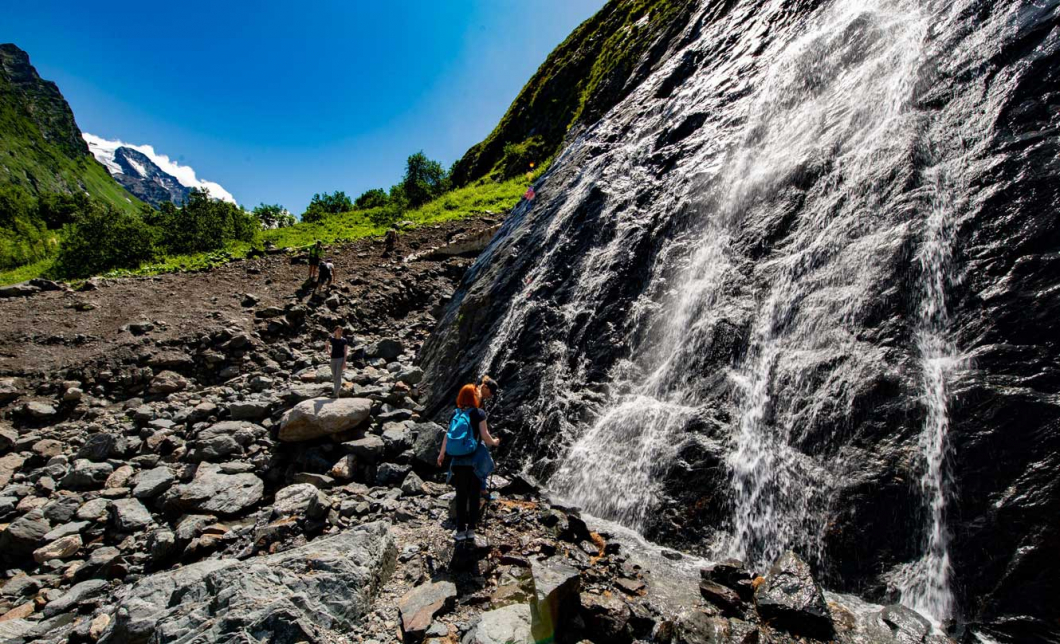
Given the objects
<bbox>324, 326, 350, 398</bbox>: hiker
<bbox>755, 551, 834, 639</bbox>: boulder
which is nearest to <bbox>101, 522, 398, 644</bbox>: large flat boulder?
<bbox>755, 551, 834, 639</bbox>: boulder

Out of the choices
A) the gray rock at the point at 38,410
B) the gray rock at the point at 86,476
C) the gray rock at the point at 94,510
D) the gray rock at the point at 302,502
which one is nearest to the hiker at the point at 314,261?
the gray rock at the point at 38,410

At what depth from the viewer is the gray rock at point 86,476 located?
944 centimetres

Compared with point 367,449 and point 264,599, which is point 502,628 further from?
point 367,449

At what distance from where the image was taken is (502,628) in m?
4.64

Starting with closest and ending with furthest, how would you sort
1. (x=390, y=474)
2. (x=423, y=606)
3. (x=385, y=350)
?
1. (x=423, y=606)
2. (x=390, y=474)
3. (x=385, y=350)

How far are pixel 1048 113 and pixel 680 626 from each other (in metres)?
9.50

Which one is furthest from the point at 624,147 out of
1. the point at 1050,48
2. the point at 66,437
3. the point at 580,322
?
the point at 66,437

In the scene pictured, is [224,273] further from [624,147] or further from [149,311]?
[624,147]

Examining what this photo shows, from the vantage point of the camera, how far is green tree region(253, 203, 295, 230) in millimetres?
48219

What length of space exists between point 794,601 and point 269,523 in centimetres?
775

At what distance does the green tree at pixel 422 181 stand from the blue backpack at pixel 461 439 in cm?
4033

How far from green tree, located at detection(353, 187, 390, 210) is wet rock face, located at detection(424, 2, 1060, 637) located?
41.1m

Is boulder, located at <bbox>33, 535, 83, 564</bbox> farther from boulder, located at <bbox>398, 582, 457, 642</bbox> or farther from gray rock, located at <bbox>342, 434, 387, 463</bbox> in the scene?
boulder, located at <bbox>398, 582, 457, 642</bbox>

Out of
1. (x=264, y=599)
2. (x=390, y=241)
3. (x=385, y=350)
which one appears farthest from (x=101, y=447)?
(x=390, y=241)
